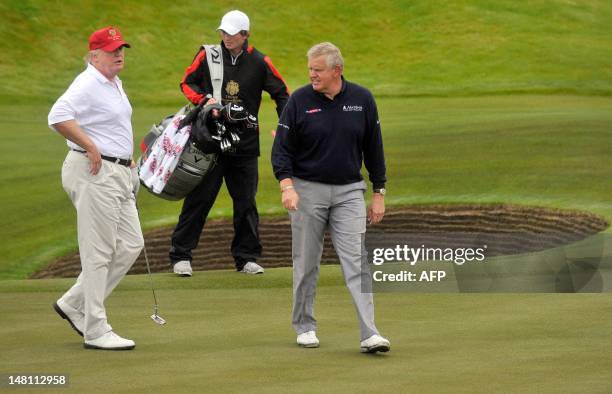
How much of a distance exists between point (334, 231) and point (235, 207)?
399 centimetres

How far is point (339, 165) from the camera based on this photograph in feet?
29.5

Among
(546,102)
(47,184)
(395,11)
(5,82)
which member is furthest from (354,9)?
(47,184)

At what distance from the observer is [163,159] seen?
1152 cm

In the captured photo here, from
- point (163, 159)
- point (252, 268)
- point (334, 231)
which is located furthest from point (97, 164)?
point (252, 268)

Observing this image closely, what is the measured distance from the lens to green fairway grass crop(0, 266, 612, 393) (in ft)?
25.6

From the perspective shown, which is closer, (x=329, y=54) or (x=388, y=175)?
(x=329, y=54)

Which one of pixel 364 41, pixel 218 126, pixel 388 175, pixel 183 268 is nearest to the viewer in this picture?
pixel 218 126

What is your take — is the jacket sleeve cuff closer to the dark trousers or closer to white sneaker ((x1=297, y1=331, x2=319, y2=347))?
white sneaker ((x1=297, y1=331, x2=319, y2=347))

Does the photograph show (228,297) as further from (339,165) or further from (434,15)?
(434,15)

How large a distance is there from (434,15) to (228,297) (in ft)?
93.0

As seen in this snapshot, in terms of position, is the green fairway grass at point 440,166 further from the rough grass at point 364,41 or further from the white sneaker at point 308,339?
the white sneaker at point 308,339

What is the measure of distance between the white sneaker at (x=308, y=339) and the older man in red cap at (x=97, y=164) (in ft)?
3.50

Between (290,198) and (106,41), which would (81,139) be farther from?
(290,198)

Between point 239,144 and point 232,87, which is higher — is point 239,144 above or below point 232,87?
below
